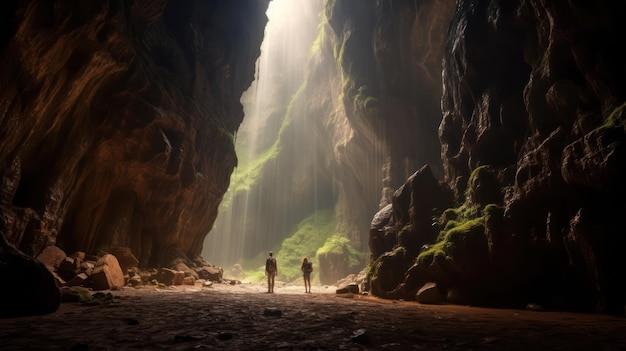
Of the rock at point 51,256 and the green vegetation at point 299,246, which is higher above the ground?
the green vegetation at point 299,246

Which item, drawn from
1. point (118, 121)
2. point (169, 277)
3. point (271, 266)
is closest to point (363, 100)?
point (271, 266)

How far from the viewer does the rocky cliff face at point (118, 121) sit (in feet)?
35.3

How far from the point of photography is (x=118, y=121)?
1791 cm

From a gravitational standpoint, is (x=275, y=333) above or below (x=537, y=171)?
below

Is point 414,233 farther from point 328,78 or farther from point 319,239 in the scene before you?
point 328,78

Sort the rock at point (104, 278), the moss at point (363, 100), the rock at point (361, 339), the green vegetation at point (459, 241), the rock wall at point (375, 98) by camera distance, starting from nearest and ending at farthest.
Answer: the rock at point (361, 339) → the rock at point (104, 278) → the green vegetation at point (459, 241) → the rock wall at point (375, 98) → the moss at point (363, 100)

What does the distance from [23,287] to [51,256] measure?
960 centimetres

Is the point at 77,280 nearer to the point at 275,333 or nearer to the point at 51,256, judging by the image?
the point at 51,256

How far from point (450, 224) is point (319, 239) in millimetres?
52363

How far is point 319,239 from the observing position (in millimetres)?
66938

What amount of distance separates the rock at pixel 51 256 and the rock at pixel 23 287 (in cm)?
860

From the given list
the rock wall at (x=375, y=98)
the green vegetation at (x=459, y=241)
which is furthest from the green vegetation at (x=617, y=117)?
the rock wall at (x=375, y=98)

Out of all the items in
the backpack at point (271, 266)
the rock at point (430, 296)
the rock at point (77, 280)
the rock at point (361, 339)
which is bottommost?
the rock at point (361, 339)

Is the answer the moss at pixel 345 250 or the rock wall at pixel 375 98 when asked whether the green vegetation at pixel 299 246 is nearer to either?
the rock wall at pixel 375 98
